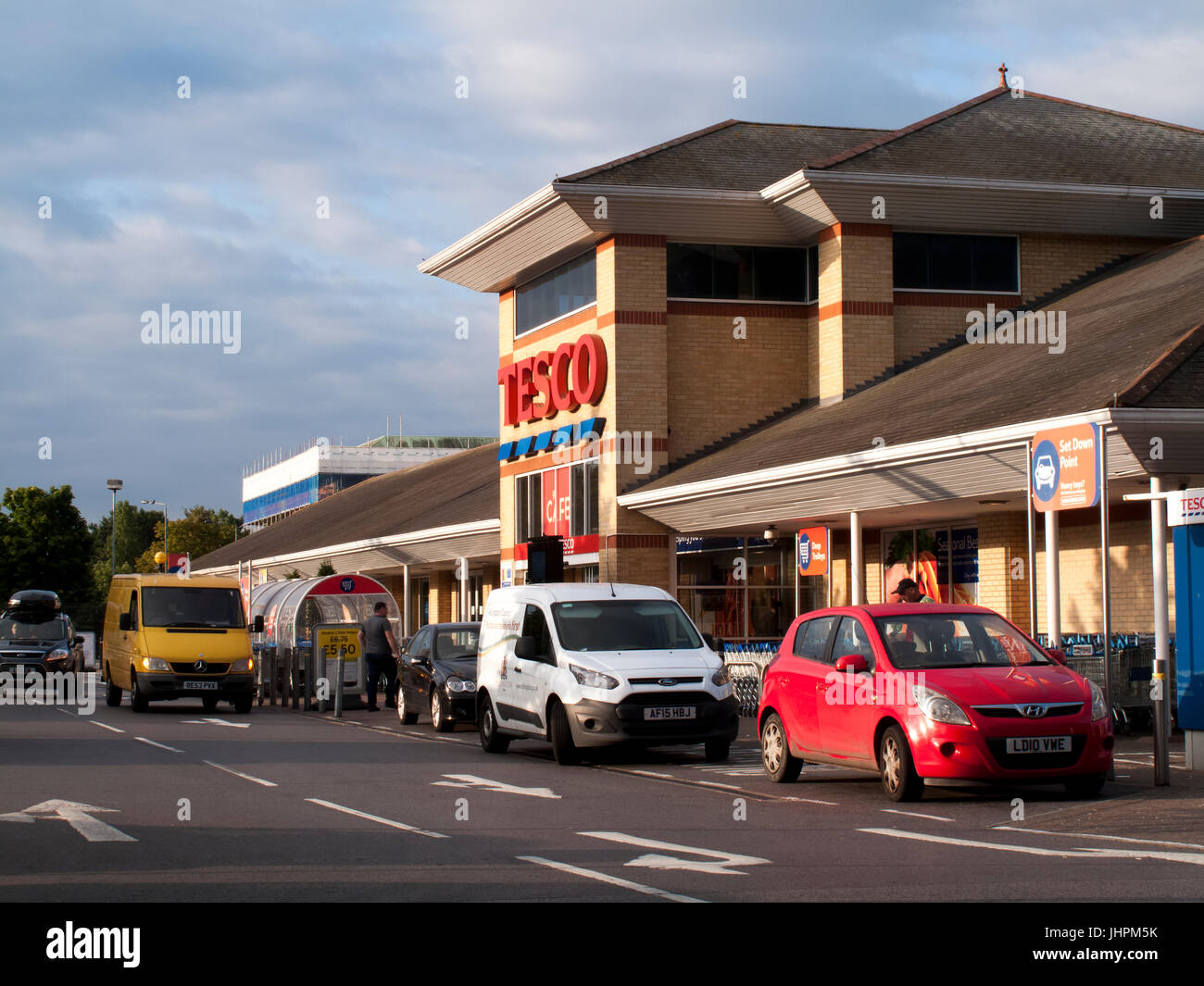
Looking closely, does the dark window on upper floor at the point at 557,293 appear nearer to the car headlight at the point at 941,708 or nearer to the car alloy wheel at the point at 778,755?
the car alloy wheel at the point at 778,755

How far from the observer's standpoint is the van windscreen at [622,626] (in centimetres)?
1767

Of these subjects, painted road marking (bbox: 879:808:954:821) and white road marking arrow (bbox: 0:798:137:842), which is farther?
painted road marking (bbox: 879:808:954:821)

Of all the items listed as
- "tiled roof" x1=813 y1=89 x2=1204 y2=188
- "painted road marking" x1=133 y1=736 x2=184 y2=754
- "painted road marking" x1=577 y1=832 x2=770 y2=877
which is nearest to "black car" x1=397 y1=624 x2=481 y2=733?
"painted road marking" x1=133 y1=736 x2=184 y2=754

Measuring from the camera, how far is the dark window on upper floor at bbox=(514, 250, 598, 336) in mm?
33719

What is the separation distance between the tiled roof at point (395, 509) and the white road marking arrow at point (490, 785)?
24.3 m

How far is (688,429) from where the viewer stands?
108 feet

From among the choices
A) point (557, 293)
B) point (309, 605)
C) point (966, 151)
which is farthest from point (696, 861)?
point (309, 605)

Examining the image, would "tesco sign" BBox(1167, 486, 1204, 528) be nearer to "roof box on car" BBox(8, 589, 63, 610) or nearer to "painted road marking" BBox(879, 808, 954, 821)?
"painted road marking" BBox(879, 808, 954, 821)

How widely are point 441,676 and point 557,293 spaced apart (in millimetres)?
14454

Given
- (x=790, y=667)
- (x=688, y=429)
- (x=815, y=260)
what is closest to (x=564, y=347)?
(x=688, y=429)

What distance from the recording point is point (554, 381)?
34625mm

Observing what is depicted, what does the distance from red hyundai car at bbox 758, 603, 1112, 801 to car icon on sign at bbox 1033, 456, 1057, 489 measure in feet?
4.86

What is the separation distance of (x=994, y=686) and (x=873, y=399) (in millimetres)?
16663
